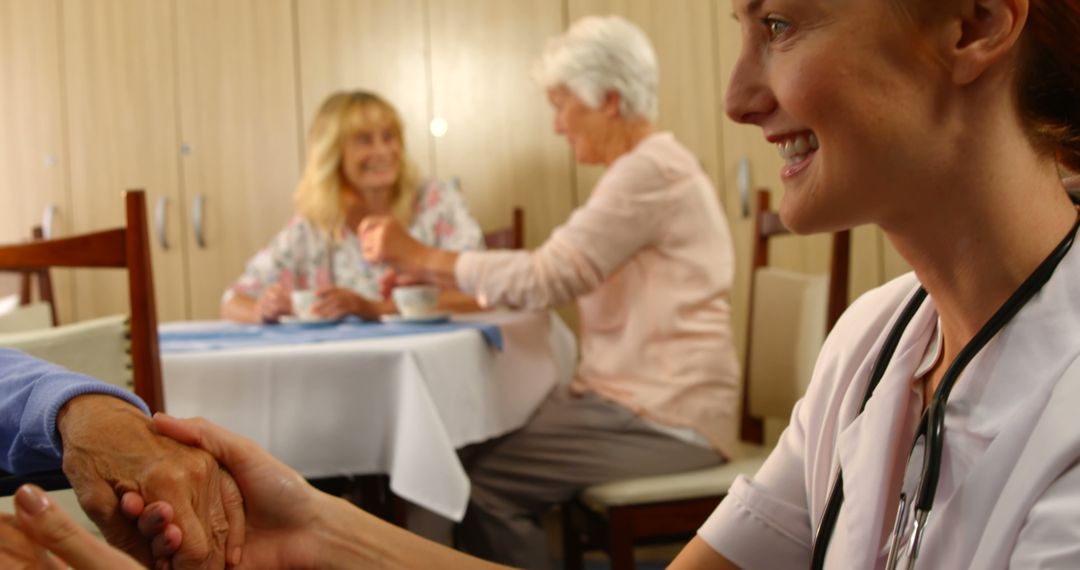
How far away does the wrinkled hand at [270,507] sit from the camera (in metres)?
0.98

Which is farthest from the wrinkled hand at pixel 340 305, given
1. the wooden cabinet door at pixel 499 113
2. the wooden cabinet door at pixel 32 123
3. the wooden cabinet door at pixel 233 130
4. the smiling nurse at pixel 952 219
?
the wooden cabinet door at pixel 32 123

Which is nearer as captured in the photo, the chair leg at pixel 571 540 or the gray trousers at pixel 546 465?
the gray trousers at pixel 546 465

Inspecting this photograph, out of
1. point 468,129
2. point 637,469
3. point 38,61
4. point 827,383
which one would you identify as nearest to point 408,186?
point 468,129

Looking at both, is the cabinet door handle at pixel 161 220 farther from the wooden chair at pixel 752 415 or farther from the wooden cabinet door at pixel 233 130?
the wooden chair at pixel 752 415

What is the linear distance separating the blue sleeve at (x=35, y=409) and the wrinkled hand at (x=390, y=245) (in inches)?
63.3

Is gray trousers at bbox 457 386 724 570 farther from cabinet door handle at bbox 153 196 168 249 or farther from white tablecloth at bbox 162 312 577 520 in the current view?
cabinet door handle at bbox 153 196 168 249

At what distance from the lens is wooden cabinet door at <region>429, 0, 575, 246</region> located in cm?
377

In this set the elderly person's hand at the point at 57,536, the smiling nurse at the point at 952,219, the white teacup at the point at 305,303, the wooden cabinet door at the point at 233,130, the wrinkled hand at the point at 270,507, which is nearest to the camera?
the elderly person's hand at the point at 57,536

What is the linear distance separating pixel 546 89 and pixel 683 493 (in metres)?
1.08

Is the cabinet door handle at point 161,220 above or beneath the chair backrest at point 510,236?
above

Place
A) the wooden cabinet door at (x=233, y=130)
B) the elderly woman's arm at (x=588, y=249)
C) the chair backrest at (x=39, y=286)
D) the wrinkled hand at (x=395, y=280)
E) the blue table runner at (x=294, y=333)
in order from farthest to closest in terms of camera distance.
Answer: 1. the wooden cabinet door at (x=233, y=130)
2. the chair backrest at (x=39, y=286)
3. the wrinkled hand at (x=395, y=280)
4. the elderly woman's arm at (x=588, y=249)
5. the blue table runner at (x=294, y=333)

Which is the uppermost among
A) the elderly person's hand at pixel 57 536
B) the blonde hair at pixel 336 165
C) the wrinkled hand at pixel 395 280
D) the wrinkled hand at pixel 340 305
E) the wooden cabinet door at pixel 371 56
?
the wooden cabinet door at pixel 371 56

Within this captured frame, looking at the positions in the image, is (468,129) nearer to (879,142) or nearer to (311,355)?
(311,355)

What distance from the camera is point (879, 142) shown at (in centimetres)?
76
